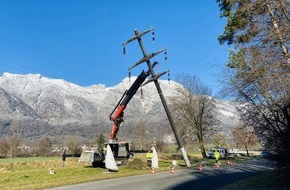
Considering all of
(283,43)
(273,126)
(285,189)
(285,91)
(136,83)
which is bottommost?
(285,189)

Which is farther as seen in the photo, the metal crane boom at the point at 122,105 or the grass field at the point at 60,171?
the metal crane boom at the point at 122,105

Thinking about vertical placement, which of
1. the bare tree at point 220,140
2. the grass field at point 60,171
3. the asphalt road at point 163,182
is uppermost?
the bare tree at point 220,140

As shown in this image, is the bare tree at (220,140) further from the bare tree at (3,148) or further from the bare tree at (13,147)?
the bare tree at (3,148)

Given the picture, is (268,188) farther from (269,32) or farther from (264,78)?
(269,32)

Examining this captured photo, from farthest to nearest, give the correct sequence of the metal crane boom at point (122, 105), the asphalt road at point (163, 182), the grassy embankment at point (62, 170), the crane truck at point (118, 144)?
1. the metal crane boom at point (122, 105)
2. the crane truck at point (118, 144)
3. the grassy embankment at point (62, 170)
4. the asphalt road at point (163, 182)

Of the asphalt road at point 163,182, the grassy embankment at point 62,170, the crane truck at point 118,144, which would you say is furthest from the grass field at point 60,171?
the asphalt road at point 163,182

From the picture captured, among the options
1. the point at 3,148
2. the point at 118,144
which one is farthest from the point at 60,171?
the point at 3,148

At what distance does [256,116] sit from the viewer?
13273 millimetres

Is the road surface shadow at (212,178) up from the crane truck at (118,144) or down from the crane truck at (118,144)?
down

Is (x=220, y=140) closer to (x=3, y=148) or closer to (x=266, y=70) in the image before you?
(x=3, y=148)

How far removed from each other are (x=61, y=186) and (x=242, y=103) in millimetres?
10836

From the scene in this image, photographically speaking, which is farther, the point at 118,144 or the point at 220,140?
the point at 220,140

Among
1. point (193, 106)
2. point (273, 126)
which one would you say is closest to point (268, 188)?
point (273, 126)

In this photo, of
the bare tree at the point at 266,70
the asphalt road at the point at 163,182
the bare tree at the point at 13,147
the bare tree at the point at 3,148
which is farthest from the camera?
the bare tree at the point at 3,148
